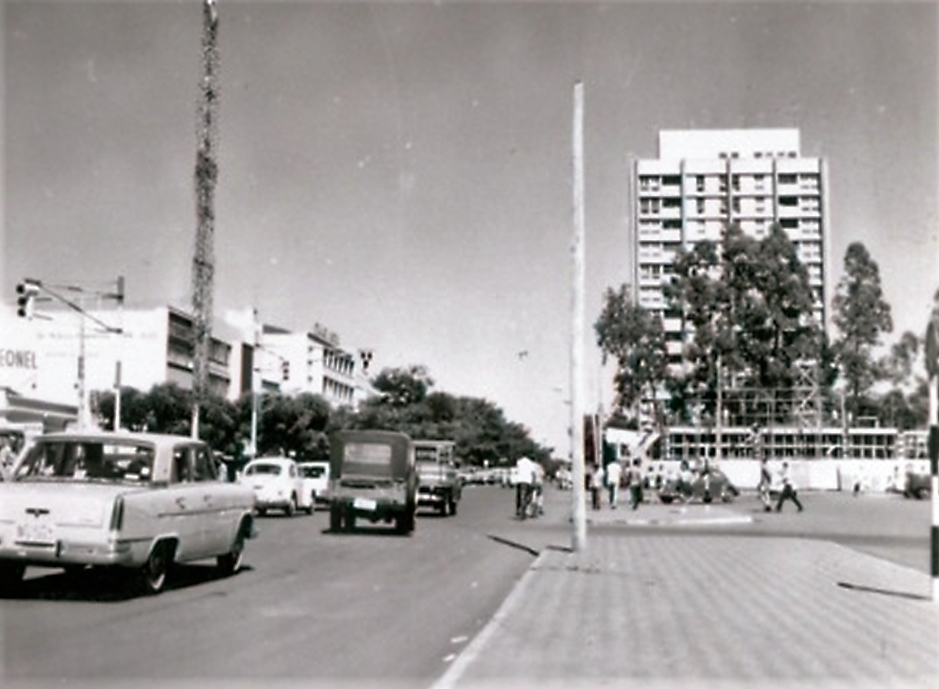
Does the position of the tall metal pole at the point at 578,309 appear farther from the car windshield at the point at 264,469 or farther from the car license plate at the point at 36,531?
the car windshield at the point at 264,469

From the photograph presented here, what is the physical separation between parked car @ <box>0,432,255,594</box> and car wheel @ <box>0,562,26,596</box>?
0.01 metres

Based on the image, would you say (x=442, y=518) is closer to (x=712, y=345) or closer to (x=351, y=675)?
(x=351, y=675)

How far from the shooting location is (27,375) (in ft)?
173

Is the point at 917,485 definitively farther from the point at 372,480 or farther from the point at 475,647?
the point at 475,647

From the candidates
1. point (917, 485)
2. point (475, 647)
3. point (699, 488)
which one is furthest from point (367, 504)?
point (917, 485)

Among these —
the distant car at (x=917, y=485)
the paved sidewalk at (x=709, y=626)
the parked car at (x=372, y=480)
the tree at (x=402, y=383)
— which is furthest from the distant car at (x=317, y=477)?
the tree at (x=402, y=383)

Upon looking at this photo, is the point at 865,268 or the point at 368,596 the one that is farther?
the point at 865,268

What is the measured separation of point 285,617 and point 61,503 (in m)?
2.53

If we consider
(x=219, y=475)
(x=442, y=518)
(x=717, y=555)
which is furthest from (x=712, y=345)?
(x=219, y=475)

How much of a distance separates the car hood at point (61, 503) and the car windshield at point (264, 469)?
2093 cm

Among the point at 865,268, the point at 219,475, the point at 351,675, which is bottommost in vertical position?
the point at 351,675

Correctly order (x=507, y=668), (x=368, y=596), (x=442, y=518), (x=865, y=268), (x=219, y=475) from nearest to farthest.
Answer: (x=507, y=668) → (x=368, y=596) → (x=219, y=475) → (x=442, y=518) → (x=865, y=268)

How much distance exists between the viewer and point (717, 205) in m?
123

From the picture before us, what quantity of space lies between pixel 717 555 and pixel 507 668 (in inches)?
449
